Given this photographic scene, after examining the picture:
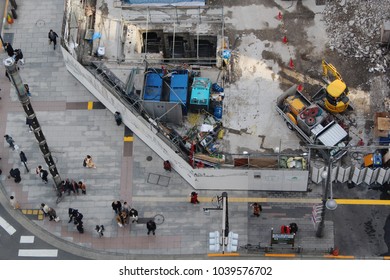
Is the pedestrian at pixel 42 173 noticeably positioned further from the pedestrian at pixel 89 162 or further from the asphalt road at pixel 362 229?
the asphalt road at pixel 362 229

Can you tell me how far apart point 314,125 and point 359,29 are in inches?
332

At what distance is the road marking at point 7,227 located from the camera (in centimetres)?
5322

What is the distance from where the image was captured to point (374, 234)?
51406 millimetres

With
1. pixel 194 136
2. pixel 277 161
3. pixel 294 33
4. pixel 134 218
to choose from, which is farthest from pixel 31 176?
pixel 294 33

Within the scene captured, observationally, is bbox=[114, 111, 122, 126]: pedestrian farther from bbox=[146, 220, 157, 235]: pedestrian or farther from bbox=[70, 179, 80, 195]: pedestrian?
bbox=[146, 220, 157, 235]: pedestrian

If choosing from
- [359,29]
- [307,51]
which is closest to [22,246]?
[307,51]

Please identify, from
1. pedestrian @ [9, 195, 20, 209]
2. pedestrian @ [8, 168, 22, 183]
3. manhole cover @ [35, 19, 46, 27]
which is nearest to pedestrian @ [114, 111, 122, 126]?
pedestrian @ [8, 168, 22, 183]

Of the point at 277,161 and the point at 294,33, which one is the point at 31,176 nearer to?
the point at 277,161

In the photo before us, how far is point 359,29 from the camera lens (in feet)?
183

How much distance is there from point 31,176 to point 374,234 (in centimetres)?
2238

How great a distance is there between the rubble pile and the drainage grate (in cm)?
1398

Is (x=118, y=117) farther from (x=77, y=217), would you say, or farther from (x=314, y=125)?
(x=314, y=125)

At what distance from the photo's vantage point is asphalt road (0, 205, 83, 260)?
52.1 meters

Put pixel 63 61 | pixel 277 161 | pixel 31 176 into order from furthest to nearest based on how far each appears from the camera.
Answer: pixel 63 61 < pixel 31 176 < pixel 277 161
